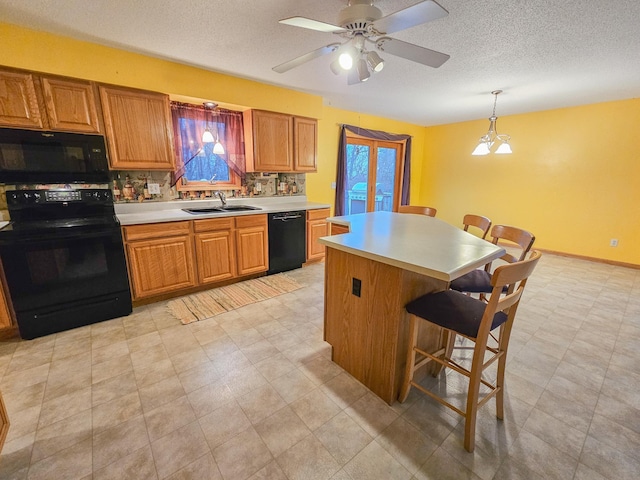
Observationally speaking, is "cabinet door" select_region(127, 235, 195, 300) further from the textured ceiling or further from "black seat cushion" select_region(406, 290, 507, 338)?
"black seat cushion" select_region(406, 290, 507, 338)

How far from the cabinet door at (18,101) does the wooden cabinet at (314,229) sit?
9.10 ft

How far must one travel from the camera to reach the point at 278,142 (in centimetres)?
369

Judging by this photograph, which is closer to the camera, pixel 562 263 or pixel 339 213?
pixel 562 263

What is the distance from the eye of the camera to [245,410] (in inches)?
63.6

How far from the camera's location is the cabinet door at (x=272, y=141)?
138 inches

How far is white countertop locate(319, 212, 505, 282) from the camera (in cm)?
132

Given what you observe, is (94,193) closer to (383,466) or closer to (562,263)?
(383,466)

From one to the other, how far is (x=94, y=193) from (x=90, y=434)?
1.98m

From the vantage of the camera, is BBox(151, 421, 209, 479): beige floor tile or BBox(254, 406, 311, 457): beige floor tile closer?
BBox(151, 421, 209, 479): beige floor tile

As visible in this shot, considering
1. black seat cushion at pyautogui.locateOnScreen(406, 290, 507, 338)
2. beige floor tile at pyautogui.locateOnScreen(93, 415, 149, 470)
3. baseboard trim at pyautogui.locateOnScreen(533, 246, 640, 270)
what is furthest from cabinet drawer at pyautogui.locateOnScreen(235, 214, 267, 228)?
baseboard trim at pyautogui.locateOnScreen(533, 246, 640, 270)

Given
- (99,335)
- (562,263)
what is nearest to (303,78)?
(99,335)

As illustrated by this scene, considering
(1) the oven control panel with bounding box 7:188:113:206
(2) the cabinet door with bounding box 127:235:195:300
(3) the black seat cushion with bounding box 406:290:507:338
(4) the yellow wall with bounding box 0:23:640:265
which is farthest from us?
(4) the yellow wall with bounding box 0:23:640:265

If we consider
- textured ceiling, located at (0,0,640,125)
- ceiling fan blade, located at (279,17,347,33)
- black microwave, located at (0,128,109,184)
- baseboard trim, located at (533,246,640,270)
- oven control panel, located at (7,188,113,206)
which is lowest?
baseboard trim, located at (533,246,640,270)

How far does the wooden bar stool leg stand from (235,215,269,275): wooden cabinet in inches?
91.1
